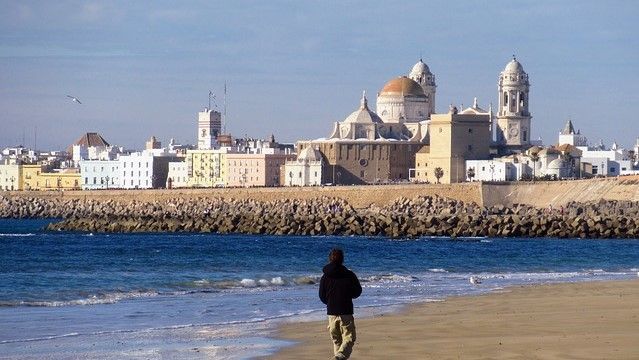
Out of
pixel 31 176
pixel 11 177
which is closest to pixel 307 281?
pixel 31 176

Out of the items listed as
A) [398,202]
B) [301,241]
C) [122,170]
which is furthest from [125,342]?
[122,170]

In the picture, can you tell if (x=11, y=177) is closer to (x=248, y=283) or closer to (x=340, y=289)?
(x=248, y=283)

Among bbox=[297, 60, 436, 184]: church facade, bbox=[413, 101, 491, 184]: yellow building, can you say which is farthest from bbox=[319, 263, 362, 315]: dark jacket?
bbox=[297, 60, 436, 184]: church facade

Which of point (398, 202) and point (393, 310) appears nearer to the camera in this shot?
point (393, 310)

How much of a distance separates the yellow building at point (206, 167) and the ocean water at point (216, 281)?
68717 millimetres

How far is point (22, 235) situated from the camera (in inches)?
2601

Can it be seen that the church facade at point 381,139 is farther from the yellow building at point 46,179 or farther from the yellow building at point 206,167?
the yellow building at point 46,179

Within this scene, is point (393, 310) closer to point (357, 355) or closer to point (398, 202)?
point (357, 355)

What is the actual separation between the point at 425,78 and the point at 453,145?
23761 mm

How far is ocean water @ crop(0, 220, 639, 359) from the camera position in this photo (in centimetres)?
1812

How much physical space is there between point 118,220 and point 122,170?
191 feet

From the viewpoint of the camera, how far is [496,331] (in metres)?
18.3

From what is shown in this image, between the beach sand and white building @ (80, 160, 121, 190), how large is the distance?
374 feet

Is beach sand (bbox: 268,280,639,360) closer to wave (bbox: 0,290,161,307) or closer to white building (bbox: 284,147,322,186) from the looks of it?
wave (bbox: 0,290,161,307)
